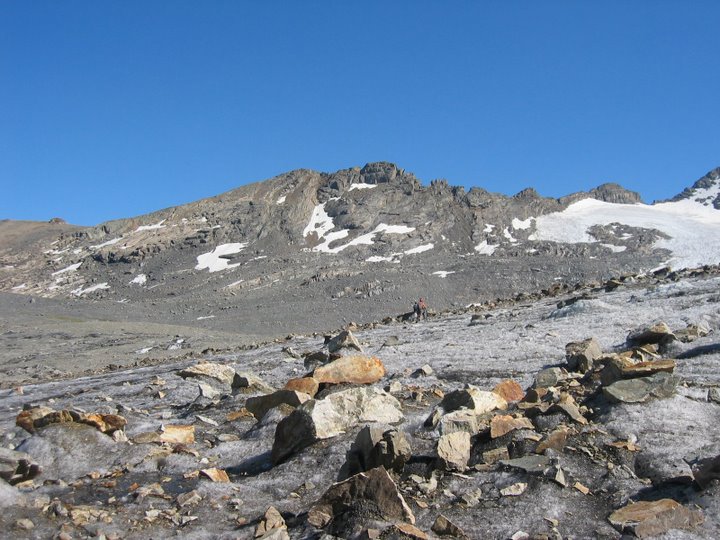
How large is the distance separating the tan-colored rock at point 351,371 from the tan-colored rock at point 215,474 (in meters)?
3.49

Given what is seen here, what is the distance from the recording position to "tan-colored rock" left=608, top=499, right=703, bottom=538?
559 cm

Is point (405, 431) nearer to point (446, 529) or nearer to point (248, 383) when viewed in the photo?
point (446, 529)

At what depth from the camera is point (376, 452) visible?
7.23m

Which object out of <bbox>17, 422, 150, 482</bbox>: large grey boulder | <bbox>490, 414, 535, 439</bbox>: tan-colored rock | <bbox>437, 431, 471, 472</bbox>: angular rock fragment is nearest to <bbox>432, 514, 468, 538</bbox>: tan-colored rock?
<bbox>437, 431, 471, 472</bbox>: angular rock fragment

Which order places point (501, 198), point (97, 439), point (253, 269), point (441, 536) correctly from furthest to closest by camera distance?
point (501, 198)
point (253, 269)
point (97, 439)
point (441, 536)

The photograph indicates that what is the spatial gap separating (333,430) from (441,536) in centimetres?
299

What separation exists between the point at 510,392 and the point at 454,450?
2941mm

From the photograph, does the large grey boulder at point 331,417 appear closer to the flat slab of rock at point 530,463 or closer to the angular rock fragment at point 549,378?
the flat slab of rock at point 530,463

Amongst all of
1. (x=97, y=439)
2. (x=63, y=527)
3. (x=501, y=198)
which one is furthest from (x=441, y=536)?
(x=501, y=198)

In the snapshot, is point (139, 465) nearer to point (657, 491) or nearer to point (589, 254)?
point (657, 491)

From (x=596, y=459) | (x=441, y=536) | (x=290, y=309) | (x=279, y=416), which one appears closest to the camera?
(x=441, y=536)

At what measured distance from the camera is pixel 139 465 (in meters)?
8.38

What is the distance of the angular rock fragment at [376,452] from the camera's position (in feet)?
23.5

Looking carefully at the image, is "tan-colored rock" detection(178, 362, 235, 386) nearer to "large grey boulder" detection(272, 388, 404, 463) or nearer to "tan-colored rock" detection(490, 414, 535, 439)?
"large grey boulder" detection(272, 388, 404, 463)
